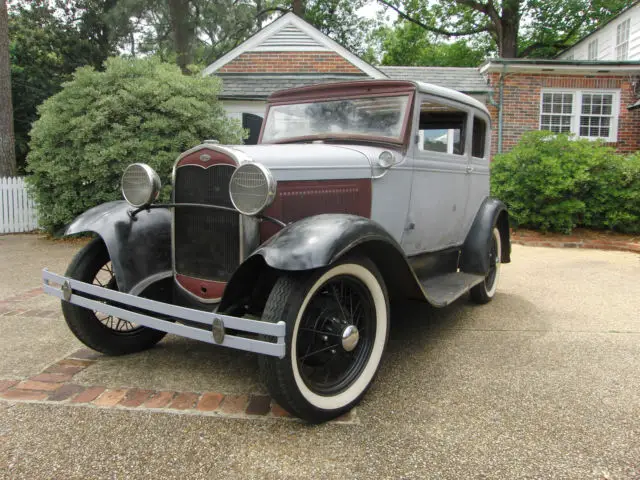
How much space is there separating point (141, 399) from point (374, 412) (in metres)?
1.19

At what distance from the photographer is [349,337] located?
2.35m

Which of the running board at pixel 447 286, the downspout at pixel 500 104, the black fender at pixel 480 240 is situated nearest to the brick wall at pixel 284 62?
the downspout at pixel 500 104

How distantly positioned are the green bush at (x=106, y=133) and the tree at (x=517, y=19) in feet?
63.8

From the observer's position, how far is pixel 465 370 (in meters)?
2.94

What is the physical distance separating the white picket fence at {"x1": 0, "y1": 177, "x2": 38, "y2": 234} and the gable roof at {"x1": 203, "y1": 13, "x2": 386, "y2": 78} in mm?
6058

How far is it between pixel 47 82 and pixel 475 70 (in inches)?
518

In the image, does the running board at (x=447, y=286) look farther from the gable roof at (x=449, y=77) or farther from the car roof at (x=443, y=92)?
the gable roof at (x=449, y=77)

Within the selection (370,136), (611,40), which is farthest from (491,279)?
(611,40)

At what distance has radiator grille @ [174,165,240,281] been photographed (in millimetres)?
Result: 2594

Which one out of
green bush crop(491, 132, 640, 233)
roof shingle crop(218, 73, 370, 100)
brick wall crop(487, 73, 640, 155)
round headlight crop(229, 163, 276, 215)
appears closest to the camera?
round headlight crop(229, 163, 276, 215)

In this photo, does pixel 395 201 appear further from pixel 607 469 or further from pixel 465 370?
pixel 607 469

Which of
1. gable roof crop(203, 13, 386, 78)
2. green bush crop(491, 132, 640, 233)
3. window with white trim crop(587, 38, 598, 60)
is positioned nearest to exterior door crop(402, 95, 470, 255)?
green bush crop(491, 132, 640, 233)

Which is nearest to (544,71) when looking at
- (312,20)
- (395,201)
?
(395,201)

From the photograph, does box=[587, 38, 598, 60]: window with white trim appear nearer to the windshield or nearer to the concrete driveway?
the concrete driveway
